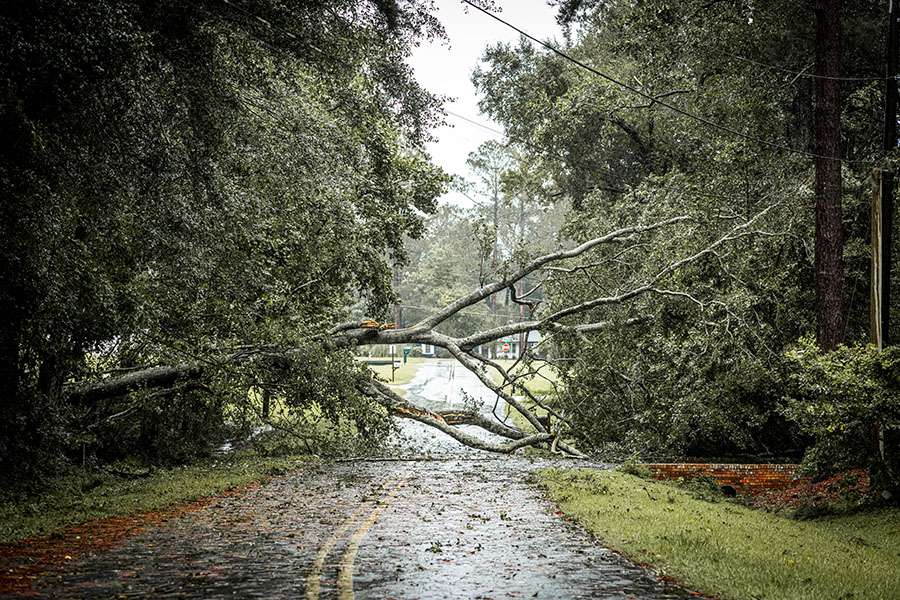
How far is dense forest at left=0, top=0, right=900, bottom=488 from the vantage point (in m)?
8.83

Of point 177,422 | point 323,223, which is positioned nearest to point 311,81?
point 323,223

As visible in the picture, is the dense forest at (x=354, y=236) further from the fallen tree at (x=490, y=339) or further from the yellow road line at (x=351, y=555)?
the yellow road line at (x=351, y=555)

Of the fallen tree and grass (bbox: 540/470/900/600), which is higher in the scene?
the fallen tree

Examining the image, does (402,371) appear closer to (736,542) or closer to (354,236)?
(354,236)

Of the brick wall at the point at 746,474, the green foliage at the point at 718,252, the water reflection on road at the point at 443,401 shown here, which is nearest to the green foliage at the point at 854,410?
the green foliage at the point at 718,252

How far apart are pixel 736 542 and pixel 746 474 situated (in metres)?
7.55

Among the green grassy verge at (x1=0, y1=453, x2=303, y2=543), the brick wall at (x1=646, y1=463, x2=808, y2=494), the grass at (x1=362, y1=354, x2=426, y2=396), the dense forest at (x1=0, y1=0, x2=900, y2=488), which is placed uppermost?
the dense forest at (x1=0, y1=0, x2=900, y2=488)

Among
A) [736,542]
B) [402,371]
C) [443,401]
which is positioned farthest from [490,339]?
[402,371]

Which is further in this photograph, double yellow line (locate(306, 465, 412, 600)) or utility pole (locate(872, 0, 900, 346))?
utility pole (locate(872, 0, 900, 346))

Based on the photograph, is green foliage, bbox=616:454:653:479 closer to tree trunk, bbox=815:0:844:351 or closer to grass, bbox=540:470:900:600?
grass, bbox=540:470:900:600

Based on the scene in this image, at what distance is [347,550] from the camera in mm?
7125

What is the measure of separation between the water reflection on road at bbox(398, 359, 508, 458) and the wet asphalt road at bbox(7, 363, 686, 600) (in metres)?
5.70

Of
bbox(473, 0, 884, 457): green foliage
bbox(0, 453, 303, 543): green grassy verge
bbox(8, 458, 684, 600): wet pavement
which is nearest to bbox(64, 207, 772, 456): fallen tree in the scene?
bbox(473, 0, 884, 457): green foliage

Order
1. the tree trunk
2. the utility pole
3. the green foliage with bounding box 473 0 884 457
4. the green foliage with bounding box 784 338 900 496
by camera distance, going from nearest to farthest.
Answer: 1. the green foliage with bounding box 784 338 900 496
2. the utility pole
3. the tree trunk
4. the green foliage with bounding box 473 0 884 457
